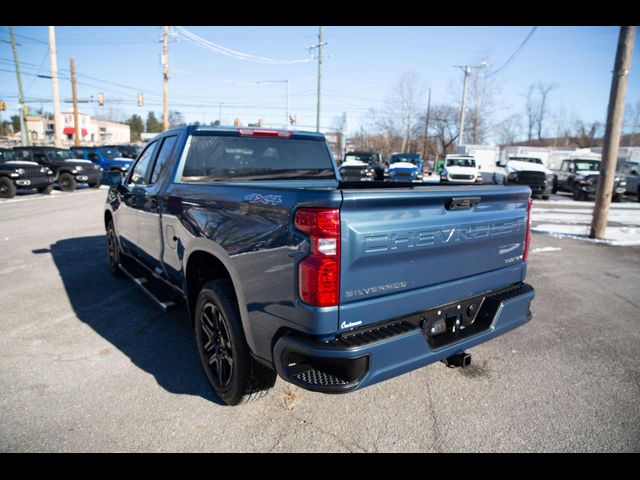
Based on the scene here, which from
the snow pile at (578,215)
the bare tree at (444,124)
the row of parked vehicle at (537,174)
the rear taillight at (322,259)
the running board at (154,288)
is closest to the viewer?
the rear taillight at (322,259)

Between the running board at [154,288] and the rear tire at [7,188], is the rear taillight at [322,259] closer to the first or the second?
the running board at [154,288]

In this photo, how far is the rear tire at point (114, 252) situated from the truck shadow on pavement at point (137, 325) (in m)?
A: 0.10

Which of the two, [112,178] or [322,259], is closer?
[322,259]

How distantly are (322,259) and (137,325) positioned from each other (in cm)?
304

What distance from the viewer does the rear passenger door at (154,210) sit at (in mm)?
3842

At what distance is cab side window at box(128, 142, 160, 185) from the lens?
438cm

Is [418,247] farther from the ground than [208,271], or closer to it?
farther from the ground

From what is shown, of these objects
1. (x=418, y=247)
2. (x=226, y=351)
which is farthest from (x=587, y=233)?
(x=226, y=351)

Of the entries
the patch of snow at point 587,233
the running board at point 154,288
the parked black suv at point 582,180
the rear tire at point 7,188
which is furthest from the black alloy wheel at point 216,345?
the parked black suv at point 582,180

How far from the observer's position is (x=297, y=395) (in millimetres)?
2998

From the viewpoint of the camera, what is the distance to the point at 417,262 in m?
2.32

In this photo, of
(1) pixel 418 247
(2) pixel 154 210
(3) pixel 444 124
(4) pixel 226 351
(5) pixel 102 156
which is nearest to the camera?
(1) pixel 418 247

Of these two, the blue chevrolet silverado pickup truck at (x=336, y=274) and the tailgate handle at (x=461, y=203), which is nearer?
the blue chevrolet silverado pickup truck at (x=336, y=274)

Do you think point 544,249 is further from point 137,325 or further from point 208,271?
point 137,325
